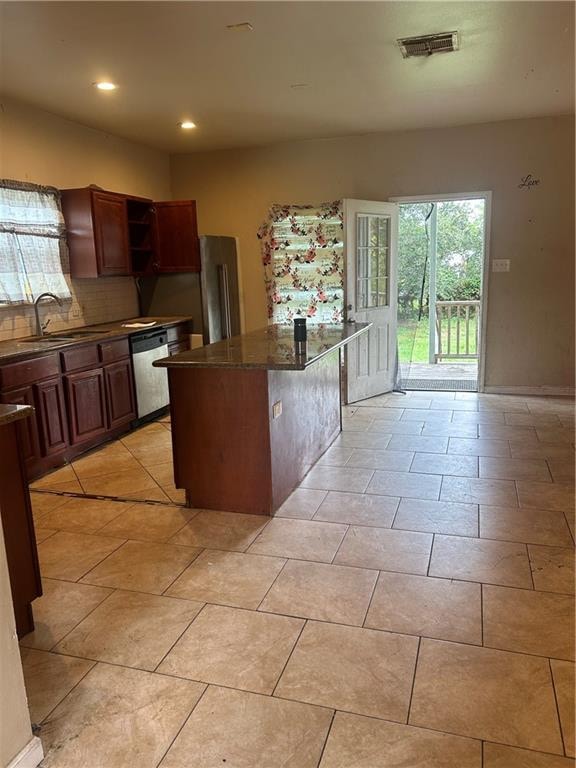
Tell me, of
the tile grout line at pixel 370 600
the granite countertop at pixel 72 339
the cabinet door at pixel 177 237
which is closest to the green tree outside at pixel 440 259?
the cabinet door at pixel 177 237

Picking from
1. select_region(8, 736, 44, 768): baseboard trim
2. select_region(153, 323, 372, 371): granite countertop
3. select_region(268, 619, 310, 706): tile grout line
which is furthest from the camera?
select_region(153, 323, 372, 371): granite countertop

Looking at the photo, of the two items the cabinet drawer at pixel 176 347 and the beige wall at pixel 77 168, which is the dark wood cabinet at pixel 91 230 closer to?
the beige wall at pixel 77 168

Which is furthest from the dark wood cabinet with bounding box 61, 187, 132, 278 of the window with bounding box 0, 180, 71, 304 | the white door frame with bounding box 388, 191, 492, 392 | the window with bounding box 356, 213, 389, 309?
the white door frame with bounding box 388, 191, 492, 392

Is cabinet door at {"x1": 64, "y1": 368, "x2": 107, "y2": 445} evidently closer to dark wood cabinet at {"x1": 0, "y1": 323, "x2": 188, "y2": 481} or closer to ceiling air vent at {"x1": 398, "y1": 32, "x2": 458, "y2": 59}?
dark wood cabinet at {"x1": 0, "y1": 323, "x2": 188, "y2": 481}

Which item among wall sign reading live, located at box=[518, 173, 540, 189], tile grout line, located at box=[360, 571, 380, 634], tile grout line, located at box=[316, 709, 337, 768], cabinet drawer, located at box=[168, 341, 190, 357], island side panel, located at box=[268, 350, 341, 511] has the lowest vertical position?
tile grout line, located at box=[316, 709, 337, 768]

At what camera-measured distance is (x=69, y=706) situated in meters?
1.85

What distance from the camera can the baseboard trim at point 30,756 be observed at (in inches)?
61.6

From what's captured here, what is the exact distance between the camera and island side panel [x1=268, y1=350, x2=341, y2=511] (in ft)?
10.7

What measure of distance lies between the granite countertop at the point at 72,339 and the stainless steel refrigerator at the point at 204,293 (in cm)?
19

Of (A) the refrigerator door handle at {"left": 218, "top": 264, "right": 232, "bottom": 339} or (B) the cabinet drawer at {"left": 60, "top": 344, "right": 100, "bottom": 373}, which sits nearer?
(B) the cabinet drawer at {"left": 60, "top": 344, "right": 100, "bottom": 373}

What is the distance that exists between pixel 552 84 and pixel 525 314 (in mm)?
2175

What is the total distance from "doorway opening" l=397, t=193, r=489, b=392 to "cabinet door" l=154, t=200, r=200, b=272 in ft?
9.64

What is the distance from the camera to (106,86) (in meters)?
3.92

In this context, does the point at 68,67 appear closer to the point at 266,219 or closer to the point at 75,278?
the point at 75,278
